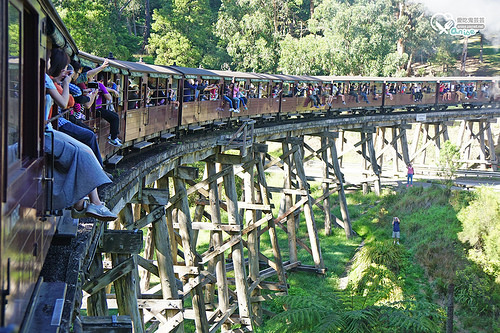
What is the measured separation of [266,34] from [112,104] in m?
28.7

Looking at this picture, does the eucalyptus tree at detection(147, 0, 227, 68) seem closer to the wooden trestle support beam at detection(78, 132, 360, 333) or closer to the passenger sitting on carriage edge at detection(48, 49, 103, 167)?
the wooden trestle support beam at detection(78, 132, 360, 333)

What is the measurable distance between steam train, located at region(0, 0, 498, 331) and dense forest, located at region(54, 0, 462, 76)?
5.35 meters

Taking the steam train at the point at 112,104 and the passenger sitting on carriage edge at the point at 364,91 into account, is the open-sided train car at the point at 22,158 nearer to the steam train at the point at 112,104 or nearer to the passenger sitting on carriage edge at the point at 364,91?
the steam train at the point at 112,104

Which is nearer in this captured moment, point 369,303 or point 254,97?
point 369,303

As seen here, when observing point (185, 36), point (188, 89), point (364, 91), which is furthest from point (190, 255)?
point (185, 36)

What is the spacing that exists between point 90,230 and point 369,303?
13.7 feet

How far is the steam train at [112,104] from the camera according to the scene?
2.27 metres

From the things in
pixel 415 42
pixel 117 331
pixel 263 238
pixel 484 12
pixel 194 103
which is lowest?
pixel 263 238

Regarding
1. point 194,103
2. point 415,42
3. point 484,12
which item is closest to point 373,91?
point 194,103

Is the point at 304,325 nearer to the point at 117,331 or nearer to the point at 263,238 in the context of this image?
the point at 117,331

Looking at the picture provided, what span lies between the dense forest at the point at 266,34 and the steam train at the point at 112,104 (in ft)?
17.6

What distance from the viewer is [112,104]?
8758mm

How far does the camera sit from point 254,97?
18266mm

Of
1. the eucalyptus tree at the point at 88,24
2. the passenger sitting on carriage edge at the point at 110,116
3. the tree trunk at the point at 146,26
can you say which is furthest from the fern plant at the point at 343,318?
the tree trunk at the point at 146,26
